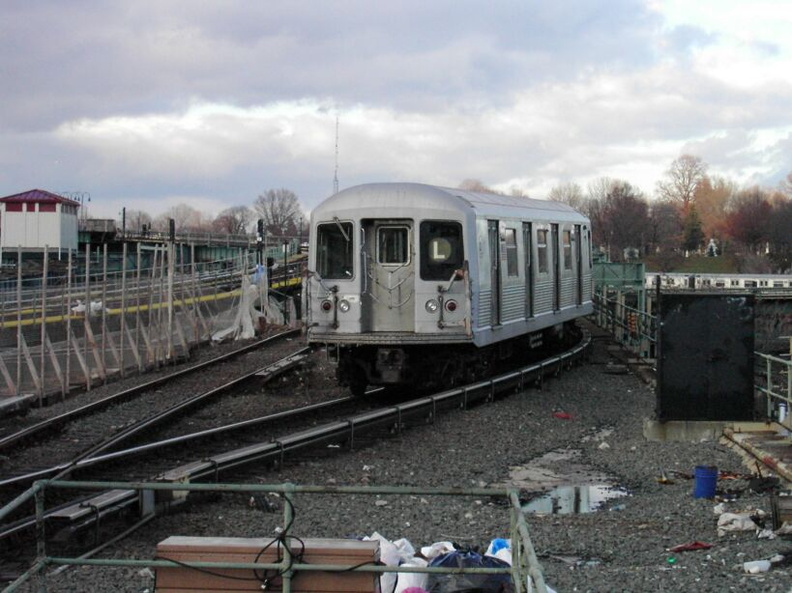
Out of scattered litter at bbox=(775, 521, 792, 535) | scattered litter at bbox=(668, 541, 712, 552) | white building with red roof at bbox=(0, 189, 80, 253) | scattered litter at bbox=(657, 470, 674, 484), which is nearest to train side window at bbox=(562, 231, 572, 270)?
scattered litter at bbox=(657, 470, 674, 484)

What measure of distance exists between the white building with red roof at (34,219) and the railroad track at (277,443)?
63.9 metres

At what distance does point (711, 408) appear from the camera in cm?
1405

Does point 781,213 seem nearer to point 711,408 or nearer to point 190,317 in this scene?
point 190,317

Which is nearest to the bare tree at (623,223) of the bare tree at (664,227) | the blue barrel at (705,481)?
the bare tree at (664,227)

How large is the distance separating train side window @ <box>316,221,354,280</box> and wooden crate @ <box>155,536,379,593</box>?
11.5 meters

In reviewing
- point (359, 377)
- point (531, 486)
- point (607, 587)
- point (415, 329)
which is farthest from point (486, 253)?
point (607, 587)

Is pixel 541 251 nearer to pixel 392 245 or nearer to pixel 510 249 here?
pixel 510 249

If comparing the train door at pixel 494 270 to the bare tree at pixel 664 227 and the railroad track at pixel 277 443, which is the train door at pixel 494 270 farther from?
the bare tree at pixel 664 227

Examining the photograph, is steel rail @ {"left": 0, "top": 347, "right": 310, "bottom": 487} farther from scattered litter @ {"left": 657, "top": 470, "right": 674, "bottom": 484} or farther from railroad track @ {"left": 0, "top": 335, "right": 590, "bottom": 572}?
scattered litter @ {"left": 657, "top": 470, "right": 674, "bottom": 484}

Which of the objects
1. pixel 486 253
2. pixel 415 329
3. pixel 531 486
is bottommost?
pixel 531 486

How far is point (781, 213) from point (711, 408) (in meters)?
116

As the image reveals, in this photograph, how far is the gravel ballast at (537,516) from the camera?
7.52m

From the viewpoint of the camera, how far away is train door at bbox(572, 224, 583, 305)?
24375 mm

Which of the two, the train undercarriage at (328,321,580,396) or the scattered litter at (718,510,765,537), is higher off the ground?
the train undercarriage at (328,321,580,396)
